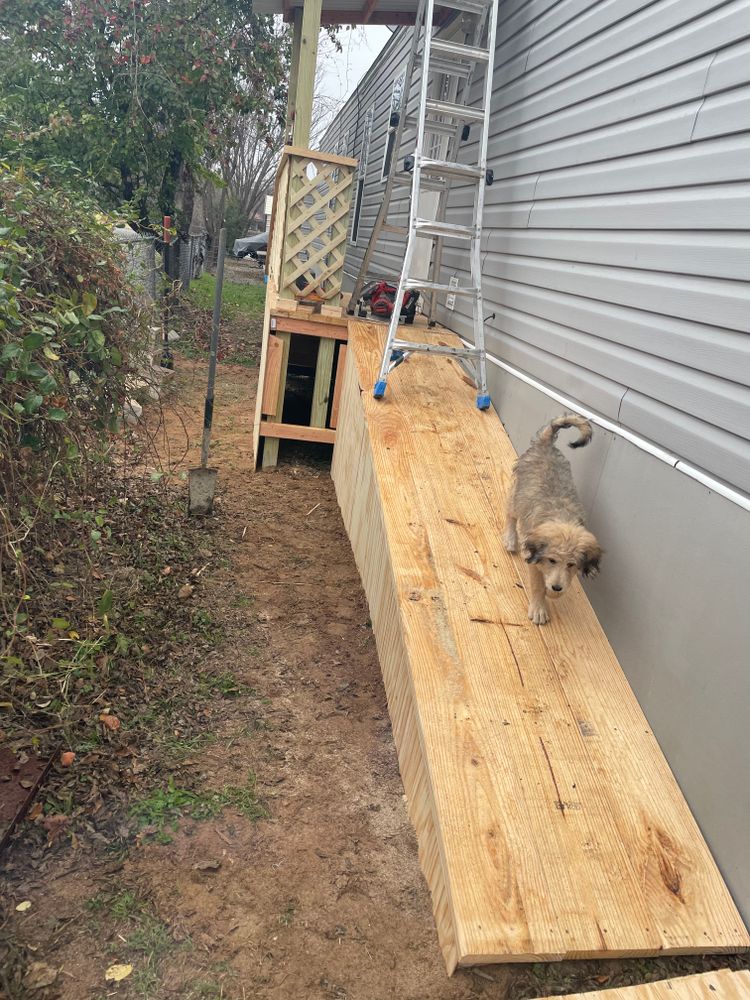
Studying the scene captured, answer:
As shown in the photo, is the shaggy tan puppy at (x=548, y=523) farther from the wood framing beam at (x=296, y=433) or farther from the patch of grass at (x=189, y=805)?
the wood framing beam at (x=296, y=433)

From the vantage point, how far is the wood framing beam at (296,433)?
6.19m

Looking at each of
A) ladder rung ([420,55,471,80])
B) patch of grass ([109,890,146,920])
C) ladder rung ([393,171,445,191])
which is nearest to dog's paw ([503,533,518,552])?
patch of grass ([109,890,146,920])

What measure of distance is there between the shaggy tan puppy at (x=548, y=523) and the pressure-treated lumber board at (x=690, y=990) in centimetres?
141

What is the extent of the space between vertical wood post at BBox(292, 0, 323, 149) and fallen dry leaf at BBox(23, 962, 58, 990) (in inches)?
243

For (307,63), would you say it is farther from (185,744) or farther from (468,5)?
(185,744)

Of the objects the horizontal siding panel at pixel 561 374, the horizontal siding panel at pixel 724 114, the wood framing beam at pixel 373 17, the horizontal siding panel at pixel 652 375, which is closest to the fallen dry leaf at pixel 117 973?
the horizontal siding panel at pixel 652 375

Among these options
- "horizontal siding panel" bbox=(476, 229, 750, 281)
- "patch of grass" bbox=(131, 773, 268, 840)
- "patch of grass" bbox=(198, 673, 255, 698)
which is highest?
"horizontal siding panel" bbox=(476, 229, 750, 281)

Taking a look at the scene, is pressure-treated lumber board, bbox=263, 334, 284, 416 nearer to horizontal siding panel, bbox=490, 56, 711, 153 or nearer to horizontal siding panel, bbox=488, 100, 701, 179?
horizontal siding panel, bbox=488, 100, 701, 179

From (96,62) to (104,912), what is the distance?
10.8 meters

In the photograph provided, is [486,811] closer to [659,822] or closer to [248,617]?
[659,822]

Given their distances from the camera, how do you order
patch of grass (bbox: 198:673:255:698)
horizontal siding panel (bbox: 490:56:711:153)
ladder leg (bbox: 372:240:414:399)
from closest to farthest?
horizontal siding panel (bbox: 490:56:711:153), patch of grass (bbox: 198:673:255:698), ladder leg (bbox: 372:240:414:399)

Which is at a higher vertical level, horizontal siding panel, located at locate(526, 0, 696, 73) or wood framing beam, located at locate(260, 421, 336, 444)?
horizontal siding panel, located at locate(526, 0, 696, 73)

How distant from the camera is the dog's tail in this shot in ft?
11.3

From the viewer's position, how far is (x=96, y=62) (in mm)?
9297
